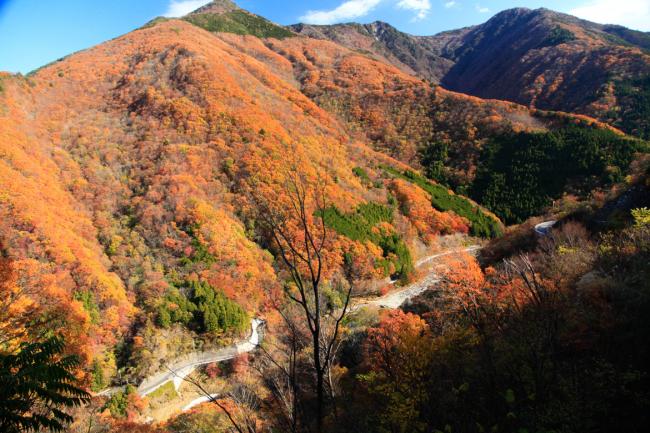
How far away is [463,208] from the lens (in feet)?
219

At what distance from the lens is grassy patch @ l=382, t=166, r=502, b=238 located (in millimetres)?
63469

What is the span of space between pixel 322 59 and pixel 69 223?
415 feet

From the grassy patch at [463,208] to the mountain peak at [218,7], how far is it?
14205 cm

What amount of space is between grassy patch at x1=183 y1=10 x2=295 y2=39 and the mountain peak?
5730 mm

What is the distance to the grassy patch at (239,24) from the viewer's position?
139000 millimetres

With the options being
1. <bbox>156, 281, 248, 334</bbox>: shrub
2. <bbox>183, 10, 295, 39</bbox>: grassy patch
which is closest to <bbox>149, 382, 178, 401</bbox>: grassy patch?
<bbox>156, 281, 248, 334</bbox>: shrub

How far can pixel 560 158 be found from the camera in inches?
2783

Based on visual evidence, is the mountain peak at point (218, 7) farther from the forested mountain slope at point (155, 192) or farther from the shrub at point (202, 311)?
the shrub at point (202, 311)

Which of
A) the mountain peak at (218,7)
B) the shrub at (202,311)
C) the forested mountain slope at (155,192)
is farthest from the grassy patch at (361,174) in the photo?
the mountain peak at (218,7)

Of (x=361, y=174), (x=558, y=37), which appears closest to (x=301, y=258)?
(x=361, y=174)

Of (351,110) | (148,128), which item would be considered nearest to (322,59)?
(351,110)

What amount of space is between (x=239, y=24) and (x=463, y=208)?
449ft

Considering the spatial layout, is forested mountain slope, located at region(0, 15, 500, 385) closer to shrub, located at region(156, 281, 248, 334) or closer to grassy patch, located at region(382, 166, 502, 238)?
shrub, located at region(156, 281, 248, 334)

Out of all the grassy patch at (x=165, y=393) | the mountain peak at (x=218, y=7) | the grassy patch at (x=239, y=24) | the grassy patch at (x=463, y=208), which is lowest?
the grassy patch at (x=165, y=393)
